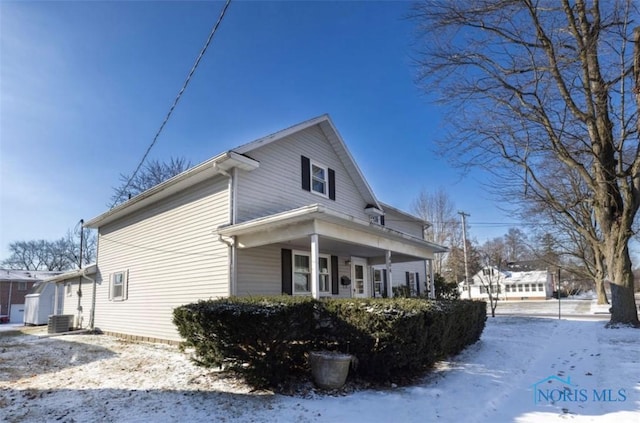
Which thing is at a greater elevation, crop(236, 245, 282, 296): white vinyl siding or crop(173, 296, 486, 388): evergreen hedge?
crop(236, 245, 282, 296): white vinyl siding

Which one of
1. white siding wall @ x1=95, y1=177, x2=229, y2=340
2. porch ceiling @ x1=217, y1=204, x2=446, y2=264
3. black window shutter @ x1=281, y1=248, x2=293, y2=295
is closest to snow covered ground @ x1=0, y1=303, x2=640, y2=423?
white siding wall @ x1=95, y1=177, x2=229, y2=340

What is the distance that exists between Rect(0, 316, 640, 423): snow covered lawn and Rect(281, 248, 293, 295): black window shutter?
3.14m

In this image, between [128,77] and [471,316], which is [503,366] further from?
[128,77]

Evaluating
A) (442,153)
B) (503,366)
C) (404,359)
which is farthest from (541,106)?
(404,359)

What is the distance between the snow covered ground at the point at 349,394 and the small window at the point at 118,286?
463cm

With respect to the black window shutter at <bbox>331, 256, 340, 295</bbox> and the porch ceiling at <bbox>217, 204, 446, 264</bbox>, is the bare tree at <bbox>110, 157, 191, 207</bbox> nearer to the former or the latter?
the black window shutter at <bbox>331, 256, 340, 295</bbox>

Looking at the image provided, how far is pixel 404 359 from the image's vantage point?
596 cm

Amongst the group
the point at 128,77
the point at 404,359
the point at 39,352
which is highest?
the point at 128,77

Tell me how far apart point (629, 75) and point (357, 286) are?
10352 mm

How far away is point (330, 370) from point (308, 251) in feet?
18.9

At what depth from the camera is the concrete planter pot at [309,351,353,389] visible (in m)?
5.85

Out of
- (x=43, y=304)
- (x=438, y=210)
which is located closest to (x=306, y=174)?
(x=43, y=304)

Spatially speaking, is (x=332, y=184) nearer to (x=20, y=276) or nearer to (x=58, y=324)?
(x=58, y=324)

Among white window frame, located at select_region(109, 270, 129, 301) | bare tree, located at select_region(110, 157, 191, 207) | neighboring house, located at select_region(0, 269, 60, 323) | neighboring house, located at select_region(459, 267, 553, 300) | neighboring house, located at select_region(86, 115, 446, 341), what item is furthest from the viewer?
neighboring house, located at select_region(459, 267, 553, 300)
